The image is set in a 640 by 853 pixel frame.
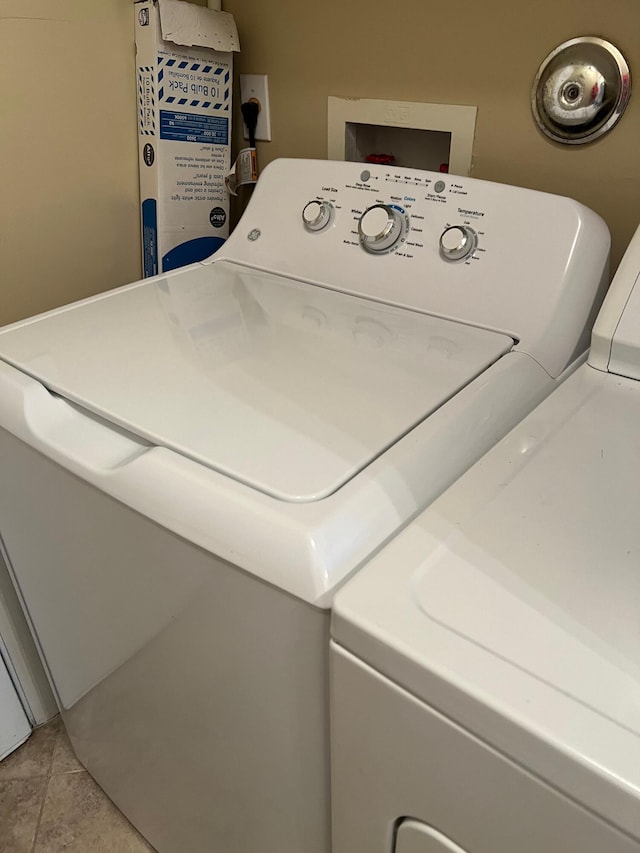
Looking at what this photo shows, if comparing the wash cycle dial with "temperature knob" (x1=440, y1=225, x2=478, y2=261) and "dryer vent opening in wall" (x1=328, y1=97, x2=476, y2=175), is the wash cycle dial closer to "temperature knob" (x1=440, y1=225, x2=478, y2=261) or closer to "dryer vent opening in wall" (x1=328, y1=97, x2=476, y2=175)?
"temperature knob" (x1=440, y1=225, x2=478, y2=261)

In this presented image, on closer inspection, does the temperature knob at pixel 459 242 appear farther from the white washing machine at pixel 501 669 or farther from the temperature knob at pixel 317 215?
the white washing machine at pixel 501 669

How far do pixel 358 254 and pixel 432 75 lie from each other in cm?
32

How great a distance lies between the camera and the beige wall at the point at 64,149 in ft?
3.44

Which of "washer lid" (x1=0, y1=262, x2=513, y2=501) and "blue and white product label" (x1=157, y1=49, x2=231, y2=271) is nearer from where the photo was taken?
"washer lid" (x1=0, y1=262, x2=513, y2=501)

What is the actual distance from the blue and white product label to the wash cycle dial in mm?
428

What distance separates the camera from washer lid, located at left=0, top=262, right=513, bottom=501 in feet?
1.98

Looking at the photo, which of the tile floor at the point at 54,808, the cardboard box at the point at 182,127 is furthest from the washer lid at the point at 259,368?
the tile floor at the point at 54,808

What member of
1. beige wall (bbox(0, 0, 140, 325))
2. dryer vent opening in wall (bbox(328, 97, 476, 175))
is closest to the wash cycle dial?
dryer vent opening in wall (bbox(328, 97, 476, 175))

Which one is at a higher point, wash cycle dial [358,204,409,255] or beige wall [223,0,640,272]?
beige wall [223,0,640,272]

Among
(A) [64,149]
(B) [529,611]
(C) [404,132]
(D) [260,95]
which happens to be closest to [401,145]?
(C) [404,132]

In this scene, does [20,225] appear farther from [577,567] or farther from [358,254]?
[577,567]

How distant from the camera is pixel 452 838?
49 cm

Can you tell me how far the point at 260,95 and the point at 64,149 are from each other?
0.37m

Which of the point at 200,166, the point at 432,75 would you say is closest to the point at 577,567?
the point at 432,75
